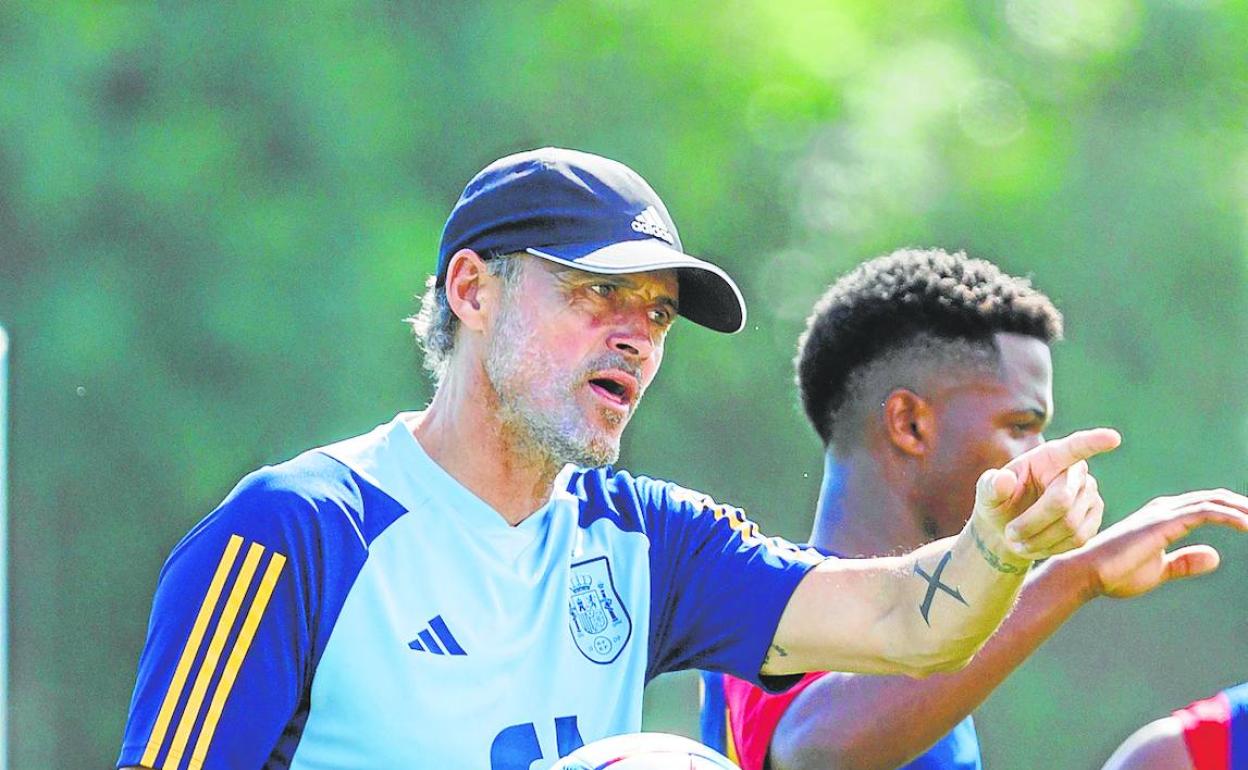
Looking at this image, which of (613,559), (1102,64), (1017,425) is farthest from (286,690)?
(1102,64)

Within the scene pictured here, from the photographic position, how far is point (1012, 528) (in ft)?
11.6

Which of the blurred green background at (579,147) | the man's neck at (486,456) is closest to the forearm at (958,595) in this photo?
the man's neck at (486,456)

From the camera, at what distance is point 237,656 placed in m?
3.46

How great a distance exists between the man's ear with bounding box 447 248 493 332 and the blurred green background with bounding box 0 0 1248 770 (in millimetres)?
11344

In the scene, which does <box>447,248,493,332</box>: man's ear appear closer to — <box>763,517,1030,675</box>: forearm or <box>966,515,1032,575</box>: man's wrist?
<box>763,517,1030,675</box>: forearm

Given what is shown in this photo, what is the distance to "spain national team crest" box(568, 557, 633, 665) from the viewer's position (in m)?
3.85

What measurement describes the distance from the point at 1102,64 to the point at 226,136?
697 centimetres

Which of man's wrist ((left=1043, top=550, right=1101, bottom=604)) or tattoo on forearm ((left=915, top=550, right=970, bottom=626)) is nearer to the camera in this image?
tattoo on forearm ((left=915, top=550, right=970, bottom=626))

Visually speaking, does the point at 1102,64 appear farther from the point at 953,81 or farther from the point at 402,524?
the point at 402,524

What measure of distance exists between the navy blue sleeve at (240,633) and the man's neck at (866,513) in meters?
1.57

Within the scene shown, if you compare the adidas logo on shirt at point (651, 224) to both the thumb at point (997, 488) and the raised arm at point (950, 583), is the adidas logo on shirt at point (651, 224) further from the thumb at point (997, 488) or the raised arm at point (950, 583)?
the thumb at point (997, 488)

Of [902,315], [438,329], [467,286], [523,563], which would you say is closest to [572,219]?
[467,286]

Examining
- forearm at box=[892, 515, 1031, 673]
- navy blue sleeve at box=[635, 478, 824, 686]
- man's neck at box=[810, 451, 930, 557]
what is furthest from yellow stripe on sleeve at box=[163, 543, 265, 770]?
man's neck at box=[810, 451, 930, 557]

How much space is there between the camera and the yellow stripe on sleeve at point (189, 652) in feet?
11.2
